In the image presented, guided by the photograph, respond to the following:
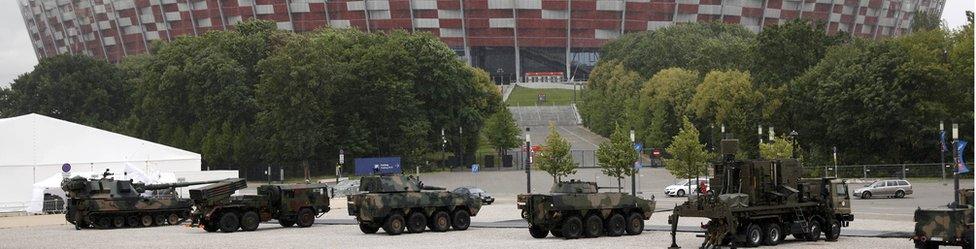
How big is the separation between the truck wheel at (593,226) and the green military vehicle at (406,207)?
6.06 meters

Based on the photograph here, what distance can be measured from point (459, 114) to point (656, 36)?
36.0 m

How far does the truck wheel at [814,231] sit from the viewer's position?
31.6 m

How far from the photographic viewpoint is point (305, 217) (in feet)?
147

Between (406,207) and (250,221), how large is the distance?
669 cm

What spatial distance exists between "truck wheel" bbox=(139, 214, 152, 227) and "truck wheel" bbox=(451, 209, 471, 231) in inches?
578

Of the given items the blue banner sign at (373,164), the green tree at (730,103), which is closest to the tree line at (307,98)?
the blue banner sign at (373,164)

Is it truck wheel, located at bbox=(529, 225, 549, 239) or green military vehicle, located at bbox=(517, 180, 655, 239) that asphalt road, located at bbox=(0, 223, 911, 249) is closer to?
truck wheel, located at bbox=(529, 225, 549, 239)

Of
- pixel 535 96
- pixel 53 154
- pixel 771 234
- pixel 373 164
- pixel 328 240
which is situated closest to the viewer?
pixel 771 234

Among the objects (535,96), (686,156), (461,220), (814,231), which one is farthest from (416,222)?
(535,96)

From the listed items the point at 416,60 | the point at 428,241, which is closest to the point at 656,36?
the point at 416,60

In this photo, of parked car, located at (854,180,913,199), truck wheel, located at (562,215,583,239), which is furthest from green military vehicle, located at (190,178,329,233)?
parked car, located at (854,180,913,199)

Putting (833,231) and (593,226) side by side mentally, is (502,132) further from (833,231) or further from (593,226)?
(833,231)

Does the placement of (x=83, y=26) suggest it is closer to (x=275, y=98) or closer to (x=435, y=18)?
(x=435, y=18)

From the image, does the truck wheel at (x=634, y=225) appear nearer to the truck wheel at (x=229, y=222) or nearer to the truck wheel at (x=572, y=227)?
the truck wheel at (x=572, y=227)
